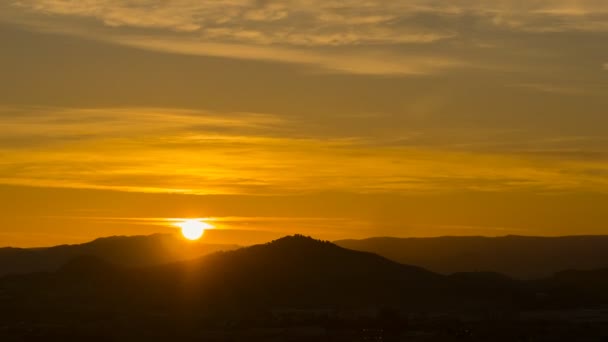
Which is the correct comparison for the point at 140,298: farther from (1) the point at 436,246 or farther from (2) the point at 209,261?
(1) the point at 436,246

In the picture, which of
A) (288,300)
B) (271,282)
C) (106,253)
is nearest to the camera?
(288,300)

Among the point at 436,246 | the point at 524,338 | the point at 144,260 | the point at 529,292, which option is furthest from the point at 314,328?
A: the point at 436,246

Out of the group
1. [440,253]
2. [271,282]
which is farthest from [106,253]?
[271,282]

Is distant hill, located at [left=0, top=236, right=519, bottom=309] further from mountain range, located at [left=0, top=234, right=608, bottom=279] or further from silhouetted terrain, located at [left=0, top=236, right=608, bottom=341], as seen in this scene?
mountain range, located at [left=0, top=234, right=608, bottom=279]

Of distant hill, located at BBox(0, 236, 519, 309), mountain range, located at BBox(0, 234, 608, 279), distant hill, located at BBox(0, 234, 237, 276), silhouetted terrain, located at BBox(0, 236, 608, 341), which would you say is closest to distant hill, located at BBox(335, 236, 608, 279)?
mountain range, located at BBox(0, 234, 608, 279)

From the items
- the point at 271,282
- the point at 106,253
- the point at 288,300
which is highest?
the point at 106,253

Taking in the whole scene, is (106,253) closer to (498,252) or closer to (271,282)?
(498,252)
